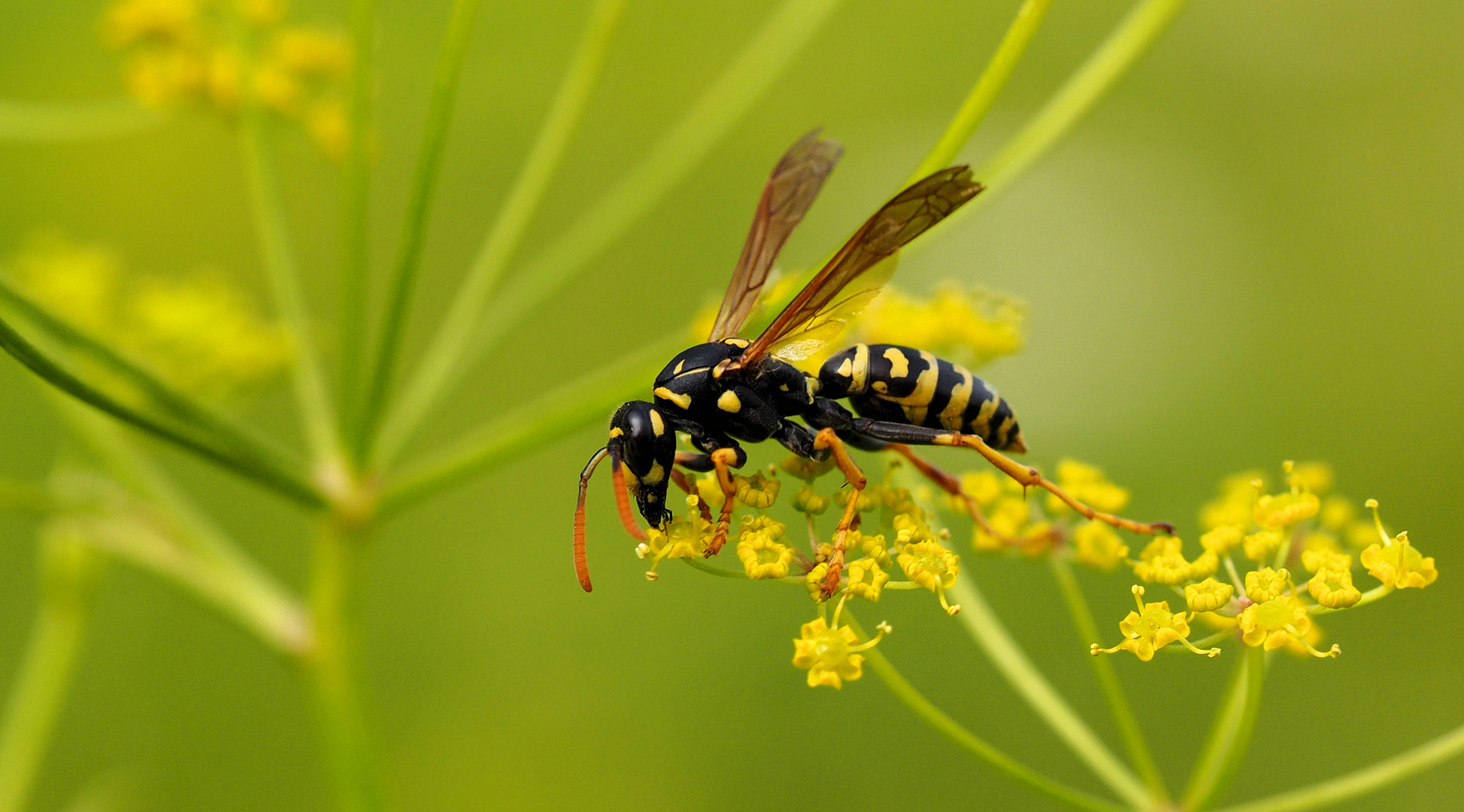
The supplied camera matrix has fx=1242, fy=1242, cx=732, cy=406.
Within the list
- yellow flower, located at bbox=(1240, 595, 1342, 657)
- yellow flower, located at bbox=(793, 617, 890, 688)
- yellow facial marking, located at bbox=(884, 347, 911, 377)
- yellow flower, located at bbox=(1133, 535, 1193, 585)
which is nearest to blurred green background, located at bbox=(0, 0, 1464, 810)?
yellow facial marking, located at bbox=(884, 347, 911, 377)

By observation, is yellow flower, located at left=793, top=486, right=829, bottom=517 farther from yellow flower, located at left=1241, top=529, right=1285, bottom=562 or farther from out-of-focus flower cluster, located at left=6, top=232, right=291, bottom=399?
out-of-focus flower cluster, located at left=6, top=232, right=291, bottom=399

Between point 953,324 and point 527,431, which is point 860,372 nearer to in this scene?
point 953,324

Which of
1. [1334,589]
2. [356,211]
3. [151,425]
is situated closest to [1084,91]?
[1334,589]

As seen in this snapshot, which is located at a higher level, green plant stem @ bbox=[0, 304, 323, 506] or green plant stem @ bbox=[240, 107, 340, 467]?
green plant stem @ bbox=[240, 107, 340, 467]

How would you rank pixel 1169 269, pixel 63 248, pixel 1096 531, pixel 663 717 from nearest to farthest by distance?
pixel 1096 531 → pixel 63 248 → pixel 663 717 → pixel 1169 269

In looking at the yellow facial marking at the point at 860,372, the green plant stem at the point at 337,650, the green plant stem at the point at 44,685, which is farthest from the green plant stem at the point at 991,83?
the green plant stem at the point at 44,685

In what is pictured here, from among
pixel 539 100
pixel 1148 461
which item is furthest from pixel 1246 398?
pixel 539 100

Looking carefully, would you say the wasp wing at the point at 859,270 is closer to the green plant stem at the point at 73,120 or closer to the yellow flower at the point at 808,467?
the yellow flower at the point at 808,467

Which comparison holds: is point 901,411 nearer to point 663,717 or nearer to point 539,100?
point 663,717
